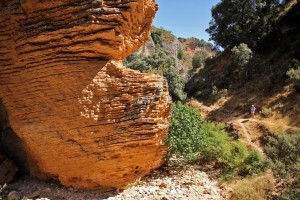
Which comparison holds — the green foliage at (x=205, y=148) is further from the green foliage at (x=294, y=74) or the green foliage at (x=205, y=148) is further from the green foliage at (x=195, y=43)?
the green foliage at (x=195, y=43)

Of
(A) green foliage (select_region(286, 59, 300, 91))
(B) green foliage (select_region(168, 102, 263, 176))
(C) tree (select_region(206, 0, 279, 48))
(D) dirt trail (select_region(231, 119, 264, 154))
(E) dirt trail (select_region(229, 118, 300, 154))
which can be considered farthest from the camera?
(C) tree (select_region(206, 0, 279, 48))

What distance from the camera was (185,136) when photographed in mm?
12516

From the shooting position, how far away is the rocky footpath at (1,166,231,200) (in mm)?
10219

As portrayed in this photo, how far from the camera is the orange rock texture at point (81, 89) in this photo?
9.67 meters

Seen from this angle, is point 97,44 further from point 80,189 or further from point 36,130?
point 80,189

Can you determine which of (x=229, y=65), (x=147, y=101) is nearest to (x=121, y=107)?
(x=147, y=101)

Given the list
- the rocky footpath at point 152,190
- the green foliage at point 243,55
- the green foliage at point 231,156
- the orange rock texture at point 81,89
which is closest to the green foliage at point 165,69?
the green foliage at point 243,55

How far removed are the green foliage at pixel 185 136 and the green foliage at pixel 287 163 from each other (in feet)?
9.72

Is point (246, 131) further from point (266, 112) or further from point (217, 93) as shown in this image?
point (217, 93)

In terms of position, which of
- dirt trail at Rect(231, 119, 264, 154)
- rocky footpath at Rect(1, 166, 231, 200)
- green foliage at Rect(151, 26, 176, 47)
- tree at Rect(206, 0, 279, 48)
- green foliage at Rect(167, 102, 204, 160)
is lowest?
rocky footpath at Rect(1, 166, 231, 200)

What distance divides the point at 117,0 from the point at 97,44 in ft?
5.28

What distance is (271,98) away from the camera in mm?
22703

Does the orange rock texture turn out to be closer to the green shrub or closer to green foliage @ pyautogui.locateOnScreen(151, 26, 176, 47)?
the green shrub

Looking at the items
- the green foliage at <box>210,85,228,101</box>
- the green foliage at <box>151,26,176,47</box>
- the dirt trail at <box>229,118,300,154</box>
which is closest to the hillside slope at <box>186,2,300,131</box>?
the green foliage at <box>210,85,228,101</box>
